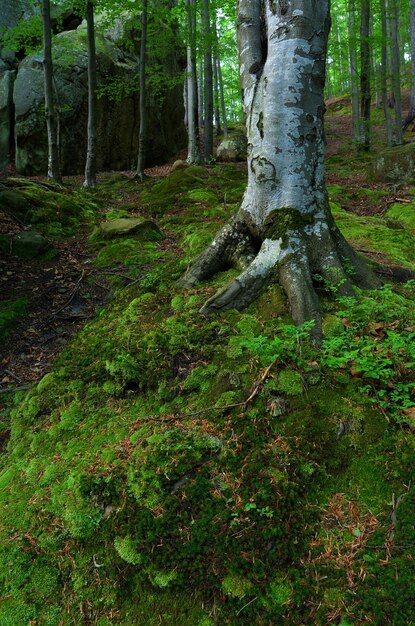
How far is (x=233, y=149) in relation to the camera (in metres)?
17.3

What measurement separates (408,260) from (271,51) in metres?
3.13

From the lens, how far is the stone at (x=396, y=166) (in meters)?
9.73

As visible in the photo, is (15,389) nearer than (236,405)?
No

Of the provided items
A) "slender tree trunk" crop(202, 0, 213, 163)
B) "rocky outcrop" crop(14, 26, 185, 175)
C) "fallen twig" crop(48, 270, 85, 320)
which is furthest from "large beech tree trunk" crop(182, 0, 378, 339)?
"rocky outcrop" crop(14, 26, 185, 175)

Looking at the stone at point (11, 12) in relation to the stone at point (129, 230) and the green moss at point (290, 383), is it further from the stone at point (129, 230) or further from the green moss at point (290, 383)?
the green moss at point (290, 383)

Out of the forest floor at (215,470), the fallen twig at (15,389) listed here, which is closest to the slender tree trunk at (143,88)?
the forest floor at (215,470)

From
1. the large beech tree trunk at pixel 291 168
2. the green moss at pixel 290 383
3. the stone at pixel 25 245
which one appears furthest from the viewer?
the stone at pixel 25 245

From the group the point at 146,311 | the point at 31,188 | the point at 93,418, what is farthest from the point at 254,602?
the point at 31,188

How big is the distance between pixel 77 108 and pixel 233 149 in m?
6.81

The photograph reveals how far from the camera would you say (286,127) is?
343 centimetres

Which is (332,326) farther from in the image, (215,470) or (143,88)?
(143,88)

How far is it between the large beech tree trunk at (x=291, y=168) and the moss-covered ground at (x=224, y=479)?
25 cm

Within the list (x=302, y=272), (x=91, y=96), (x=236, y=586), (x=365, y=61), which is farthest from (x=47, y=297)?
(x=365, y=61)

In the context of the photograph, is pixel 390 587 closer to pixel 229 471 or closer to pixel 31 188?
pixel 229 471
